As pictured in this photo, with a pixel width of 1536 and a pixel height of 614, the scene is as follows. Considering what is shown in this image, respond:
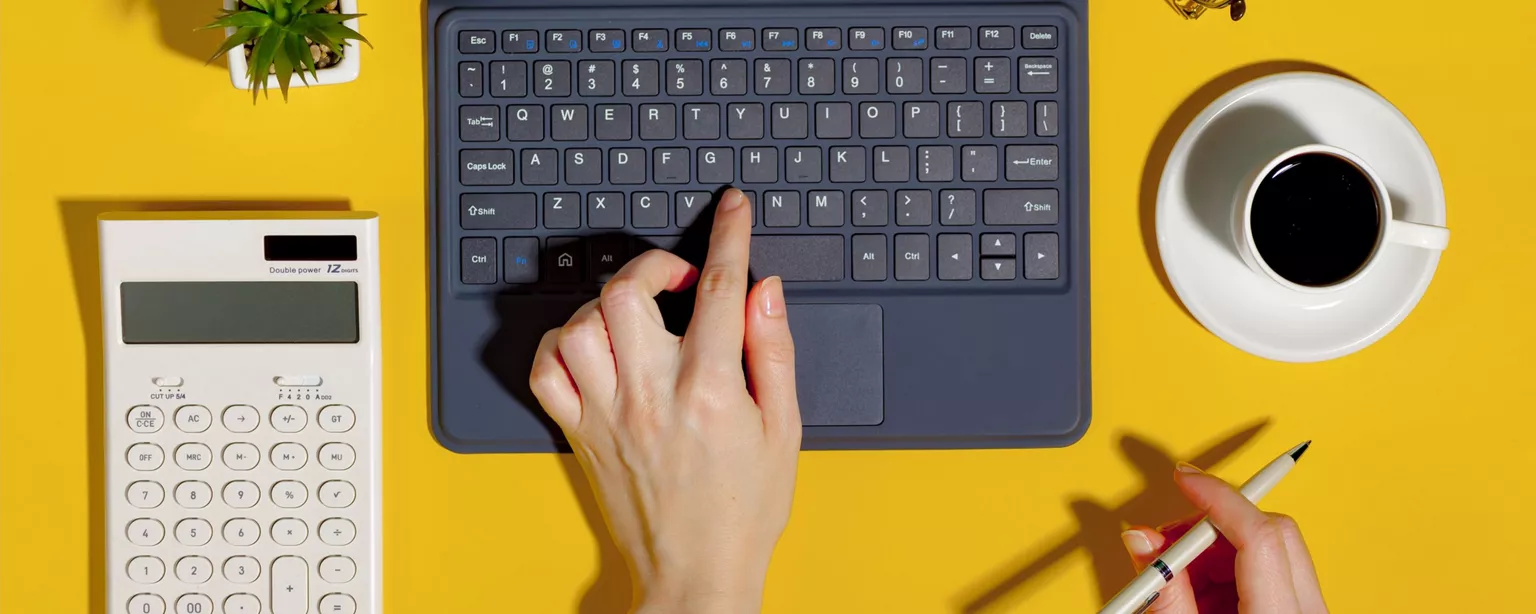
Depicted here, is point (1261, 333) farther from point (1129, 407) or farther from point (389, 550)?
point (389, 550)

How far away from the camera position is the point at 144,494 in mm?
620

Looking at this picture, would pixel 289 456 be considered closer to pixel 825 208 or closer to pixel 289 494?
pixel 289 494

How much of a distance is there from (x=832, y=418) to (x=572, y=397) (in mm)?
183

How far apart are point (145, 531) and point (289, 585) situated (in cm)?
11

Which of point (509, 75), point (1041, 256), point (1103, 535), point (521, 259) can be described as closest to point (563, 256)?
point (521, 259)

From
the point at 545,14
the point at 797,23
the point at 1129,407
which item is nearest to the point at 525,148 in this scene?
the point at 545,14

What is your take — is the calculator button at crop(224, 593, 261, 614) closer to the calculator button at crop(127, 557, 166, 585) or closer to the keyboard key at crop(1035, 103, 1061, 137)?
the calculator button at crop(127, 557, 166, 585)

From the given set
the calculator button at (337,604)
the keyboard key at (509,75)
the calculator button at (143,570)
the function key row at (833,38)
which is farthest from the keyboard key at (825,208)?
the calculator button at (143,570)

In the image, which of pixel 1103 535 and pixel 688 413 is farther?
pixel 1103 535

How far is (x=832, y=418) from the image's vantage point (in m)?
0.63

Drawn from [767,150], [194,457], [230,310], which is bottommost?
[194,457]

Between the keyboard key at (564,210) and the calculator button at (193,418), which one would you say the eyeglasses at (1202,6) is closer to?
the keyboard key at (564,210)

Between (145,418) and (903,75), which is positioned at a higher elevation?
(903,75)

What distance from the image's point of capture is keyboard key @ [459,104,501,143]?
61 centimetres
